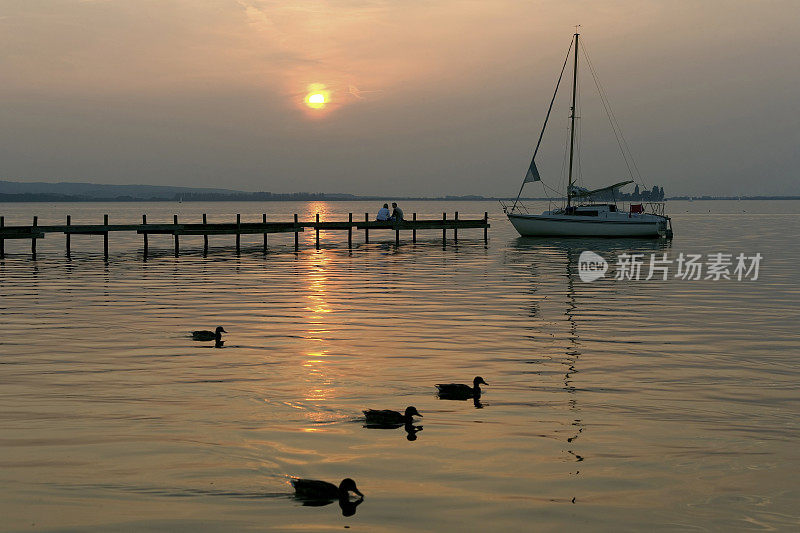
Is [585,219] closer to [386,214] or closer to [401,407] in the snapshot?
[386,214]

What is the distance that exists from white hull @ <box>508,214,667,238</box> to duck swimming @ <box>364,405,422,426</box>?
57.2 meters

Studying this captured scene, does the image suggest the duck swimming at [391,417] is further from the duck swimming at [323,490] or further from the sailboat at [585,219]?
the sailboat at [585,219]

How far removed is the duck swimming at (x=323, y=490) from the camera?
8719 millimetres

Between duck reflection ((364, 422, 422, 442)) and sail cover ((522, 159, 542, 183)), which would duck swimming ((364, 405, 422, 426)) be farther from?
sail cover ((522, 159, 542, 183))

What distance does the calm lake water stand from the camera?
8602mm

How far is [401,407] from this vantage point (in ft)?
41.8

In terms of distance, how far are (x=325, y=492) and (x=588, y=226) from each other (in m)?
60.6

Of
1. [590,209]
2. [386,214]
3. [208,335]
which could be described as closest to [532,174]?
[590,209]

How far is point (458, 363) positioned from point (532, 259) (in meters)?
33.0

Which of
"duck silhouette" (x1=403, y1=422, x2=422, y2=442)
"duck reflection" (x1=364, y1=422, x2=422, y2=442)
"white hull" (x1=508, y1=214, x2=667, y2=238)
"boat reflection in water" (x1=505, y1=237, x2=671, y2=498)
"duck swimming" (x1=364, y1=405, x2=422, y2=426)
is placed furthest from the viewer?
"white hull" (x1=508, y1=214, x2=667, y2=238)

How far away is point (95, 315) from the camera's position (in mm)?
23438

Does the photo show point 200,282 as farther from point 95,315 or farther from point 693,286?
point 693,286

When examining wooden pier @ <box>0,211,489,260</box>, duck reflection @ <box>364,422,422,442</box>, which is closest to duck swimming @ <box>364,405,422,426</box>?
duck reflection @ <box>364,422,422,442</box>

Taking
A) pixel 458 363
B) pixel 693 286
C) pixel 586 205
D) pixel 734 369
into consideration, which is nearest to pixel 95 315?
pixel 458 363
